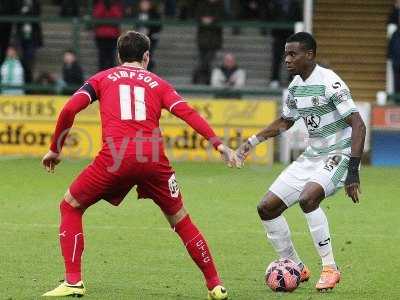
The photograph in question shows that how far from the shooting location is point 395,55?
2366cm

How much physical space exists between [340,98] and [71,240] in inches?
97.0

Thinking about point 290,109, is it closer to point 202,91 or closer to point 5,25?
point 202,91

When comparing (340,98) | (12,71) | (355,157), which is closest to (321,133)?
(340,98)

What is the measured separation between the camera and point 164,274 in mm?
10547

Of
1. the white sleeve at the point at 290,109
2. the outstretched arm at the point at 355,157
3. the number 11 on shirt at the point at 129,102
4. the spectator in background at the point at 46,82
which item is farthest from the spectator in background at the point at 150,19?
the number 11 on shirt at the point at 129,102

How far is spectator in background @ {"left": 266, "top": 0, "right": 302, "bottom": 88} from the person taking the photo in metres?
24.5

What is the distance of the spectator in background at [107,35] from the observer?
969 inches

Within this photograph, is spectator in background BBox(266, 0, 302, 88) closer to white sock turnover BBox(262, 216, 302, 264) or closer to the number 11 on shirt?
white sock turnover BBox(262, 216, 302, 264)

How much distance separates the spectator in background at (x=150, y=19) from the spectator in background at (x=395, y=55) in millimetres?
4766

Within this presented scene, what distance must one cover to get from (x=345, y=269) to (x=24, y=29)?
15562 millimetres

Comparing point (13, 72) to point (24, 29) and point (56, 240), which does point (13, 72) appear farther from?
point (56, 240)

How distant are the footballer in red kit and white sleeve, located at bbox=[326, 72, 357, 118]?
1175 millimetres

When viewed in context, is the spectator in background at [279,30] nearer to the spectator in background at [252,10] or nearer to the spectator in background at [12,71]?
the spectator in background at [252,10]

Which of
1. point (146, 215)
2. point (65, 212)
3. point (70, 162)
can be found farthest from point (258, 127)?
point (65, 212)
